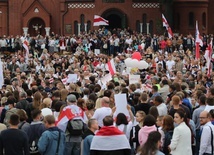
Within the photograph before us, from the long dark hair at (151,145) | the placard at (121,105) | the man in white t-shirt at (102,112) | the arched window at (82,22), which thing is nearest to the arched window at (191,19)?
the arched window at (82,22)

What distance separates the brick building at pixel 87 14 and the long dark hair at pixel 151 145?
172ft

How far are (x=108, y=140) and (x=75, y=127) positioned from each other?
2.22m

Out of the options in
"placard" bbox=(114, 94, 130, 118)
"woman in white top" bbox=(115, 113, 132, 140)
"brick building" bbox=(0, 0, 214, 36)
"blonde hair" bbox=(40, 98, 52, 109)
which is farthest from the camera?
"brick building" bbox=(0, 0, 214, 36)

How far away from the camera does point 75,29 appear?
64938mm

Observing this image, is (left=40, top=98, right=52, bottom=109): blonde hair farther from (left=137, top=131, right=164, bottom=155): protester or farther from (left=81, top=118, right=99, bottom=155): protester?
(left=137, top=131, right=164, bottom=155): protester

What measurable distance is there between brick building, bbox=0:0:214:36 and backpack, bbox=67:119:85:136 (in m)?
48.6

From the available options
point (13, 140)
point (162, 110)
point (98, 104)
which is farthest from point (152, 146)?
point (98, 104)

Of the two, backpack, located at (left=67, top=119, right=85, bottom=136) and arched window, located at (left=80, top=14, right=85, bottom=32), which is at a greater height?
arched window, located at (left=80, top=14, right=85, bottom=32)

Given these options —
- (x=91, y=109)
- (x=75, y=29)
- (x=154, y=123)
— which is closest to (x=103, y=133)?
(x=154, y=123)

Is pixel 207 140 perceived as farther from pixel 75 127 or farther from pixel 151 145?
pixel 151 145

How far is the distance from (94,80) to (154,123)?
38.2 feet

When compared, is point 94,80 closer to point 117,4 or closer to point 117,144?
point 117,144

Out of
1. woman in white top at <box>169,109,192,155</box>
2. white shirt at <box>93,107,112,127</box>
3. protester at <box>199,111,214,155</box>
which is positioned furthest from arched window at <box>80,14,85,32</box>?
woman in white top at <box>169,109,192,155</box>

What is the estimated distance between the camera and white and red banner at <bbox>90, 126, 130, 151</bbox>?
14039 millimetres
